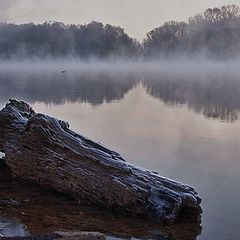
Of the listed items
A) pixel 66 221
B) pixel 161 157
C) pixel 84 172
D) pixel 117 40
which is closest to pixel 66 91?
pixel 161 157

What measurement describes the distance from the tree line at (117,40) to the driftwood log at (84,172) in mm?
129509

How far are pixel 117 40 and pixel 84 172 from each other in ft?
472

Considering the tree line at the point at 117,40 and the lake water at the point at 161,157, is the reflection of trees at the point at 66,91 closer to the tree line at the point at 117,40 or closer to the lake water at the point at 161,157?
the lake water at the point at 161,157

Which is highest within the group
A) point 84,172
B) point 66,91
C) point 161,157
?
point 84,172

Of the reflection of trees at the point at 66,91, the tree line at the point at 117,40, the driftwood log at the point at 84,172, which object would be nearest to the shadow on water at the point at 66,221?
the driftwood log at the point at 84,172

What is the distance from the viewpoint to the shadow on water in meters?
7.61

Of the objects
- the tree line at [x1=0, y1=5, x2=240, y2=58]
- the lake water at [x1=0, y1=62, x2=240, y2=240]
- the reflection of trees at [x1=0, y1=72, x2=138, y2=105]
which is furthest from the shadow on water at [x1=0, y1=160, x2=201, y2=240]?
the tree line at [x1=0, y1=5, x2=240, y2=58]

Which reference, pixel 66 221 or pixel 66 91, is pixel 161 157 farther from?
pixel 66 91

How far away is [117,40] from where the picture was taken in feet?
494

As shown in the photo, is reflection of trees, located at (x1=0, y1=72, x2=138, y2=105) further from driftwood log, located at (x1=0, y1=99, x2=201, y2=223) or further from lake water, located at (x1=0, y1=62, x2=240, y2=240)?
driftwood log, located at (x1=0, y1=99, x2=201, y2=223)

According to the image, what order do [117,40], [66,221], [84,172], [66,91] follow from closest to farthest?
[66,221] < [84,172] < [66,91] < [117,40]

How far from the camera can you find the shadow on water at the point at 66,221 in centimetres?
761

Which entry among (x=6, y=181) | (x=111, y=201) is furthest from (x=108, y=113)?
(x=111, y=201)

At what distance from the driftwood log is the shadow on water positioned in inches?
9.3
